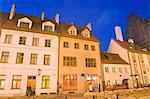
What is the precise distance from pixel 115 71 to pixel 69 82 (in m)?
11.3

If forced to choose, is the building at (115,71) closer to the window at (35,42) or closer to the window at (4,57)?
the window at (35,42)

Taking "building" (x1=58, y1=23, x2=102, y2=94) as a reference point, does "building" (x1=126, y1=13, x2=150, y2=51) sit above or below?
above

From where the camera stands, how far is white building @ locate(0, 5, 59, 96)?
19672 millimetres

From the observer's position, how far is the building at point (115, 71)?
2749cm

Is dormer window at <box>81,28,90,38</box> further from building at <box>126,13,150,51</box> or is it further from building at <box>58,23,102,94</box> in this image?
building at <box>126,13,150,51</box>

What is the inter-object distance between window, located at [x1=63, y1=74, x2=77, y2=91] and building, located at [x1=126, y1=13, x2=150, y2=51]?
40871mm

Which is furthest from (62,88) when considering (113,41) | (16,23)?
(113,41)

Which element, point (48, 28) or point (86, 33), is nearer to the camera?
point (48, 28)

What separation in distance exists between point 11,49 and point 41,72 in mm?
5735

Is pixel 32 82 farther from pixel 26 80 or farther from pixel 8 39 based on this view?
pixel 8 39

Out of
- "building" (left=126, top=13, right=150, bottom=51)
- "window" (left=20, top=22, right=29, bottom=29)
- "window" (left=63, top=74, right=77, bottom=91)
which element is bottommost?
"window" (left=63, top=74, right=77, bottom=91)

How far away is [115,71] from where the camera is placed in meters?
28.9

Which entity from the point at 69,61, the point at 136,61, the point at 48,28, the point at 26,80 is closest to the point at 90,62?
the point at 69,61

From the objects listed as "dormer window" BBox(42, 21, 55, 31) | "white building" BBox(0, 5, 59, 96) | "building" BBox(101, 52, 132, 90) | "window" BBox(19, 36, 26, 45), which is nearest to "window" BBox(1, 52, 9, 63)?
"white building" BBox(0, 5, 59, 96)
